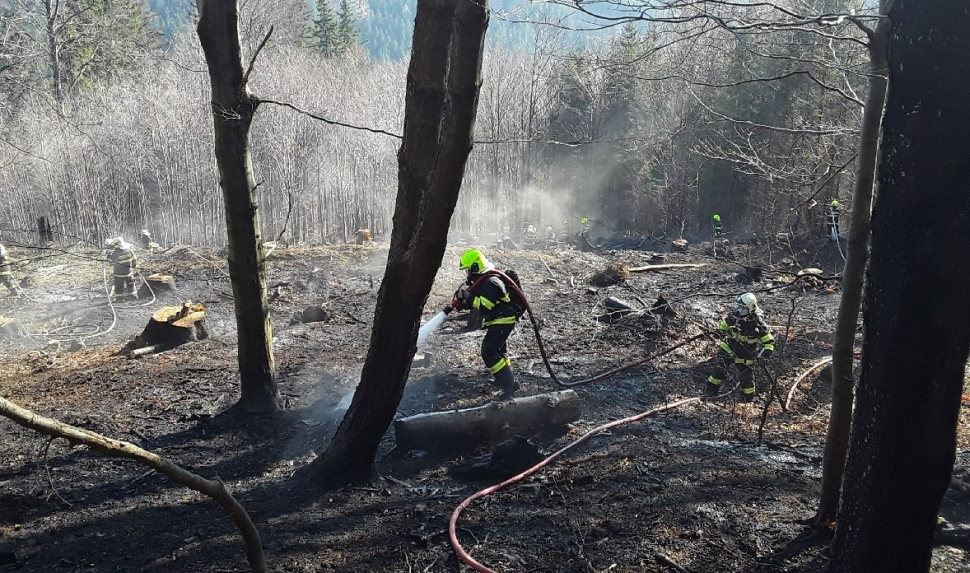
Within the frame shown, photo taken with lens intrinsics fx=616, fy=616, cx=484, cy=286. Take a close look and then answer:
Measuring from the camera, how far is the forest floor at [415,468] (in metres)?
3.98

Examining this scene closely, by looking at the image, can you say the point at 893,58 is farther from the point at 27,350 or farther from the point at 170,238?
Answer: the point at 170,238

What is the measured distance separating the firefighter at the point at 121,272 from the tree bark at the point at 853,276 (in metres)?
13.1

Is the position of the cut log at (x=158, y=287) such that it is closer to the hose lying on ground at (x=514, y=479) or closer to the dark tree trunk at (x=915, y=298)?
the hose lying on ground at (x=514, y=479)

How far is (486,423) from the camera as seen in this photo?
6.02 metres

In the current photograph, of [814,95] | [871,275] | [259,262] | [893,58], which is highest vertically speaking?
[814,95]

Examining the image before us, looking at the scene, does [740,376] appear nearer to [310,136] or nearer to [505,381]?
[505,381]

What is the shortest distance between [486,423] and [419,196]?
8.76 feet

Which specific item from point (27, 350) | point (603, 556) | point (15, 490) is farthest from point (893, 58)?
point (27, 350)

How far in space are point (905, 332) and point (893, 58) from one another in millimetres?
1067

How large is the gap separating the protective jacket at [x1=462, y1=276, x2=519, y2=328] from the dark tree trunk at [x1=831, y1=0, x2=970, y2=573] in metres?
4.96

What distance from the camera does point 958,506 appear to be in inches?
187

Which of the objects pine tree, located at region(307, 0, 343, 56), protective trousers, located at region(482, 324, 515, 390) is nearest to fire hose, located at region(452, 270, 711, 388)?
protective trousers, located at region(482, 324, 515, 390)

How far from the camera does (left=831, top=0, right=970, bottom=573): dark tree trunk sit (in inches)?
89.0

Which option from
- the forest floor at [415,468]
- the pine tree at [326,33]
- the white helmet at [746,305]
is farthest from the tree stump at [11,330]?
the pine tree at [326,33]
